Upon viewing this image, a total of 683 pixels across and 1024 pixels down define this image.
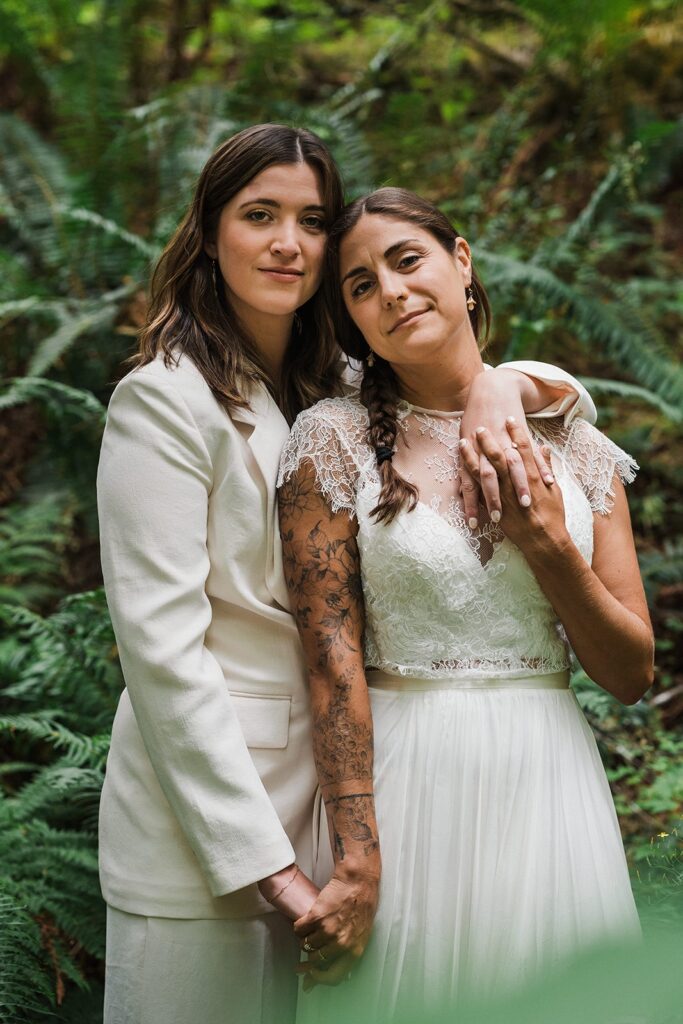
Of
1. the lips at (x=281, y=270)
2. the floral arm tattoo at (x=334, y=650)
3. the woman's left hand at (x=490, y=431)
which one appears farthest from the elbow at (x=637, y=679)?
the lips at (x=281, y=270)

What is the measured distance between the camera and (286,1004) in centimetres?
217

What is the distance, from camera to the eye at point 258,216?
223 cm

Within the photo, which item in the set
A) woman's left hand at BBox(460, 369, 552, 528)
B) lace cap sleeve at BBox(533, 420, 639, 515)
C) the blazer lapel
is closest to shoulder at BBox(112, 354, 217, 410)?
the blazer lapel

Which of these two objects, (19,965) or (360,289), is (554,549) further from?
(19,965)

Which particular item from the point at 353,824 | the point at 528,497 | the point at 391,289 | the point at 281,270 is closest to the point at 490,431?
the point at 528,497

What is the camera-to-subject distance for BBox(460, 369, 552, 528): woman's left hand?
1.98 meters

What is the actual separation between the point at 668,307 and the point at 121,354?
9.71 ft

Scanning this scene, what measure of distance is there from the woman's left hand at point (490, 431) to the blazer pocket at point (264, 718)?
0.58 m

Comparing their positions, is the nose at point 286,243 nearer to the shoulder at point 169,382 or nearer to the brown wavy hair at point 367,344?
the brown wavy hair at point 367,344

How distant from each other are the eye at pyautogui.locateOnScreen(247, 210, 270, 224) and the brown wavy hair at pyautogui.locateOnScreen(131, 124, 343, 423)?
0.22 ft

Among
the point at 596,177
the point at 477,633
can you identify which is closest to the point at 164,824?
the point at 477,633

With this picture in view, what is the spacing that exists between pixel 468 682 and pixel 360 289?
94 cm

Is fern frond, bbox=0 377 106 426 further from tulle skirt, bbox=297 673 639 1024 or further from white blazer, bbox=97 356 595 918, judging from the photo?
tulle skirt, bbox=297 673 639 1024

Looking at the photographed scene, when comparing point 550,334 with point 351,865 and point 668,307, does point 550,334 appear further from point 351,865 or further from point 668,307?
point 351,865
